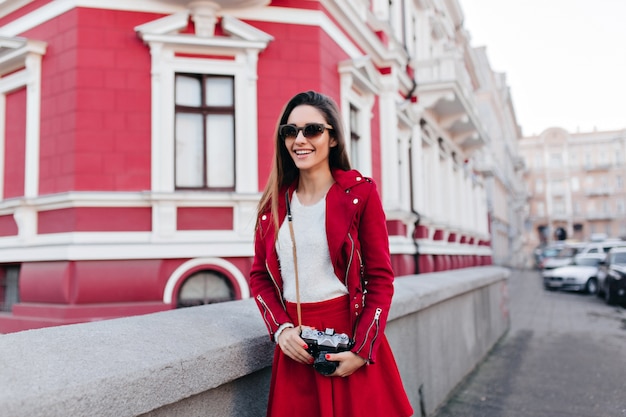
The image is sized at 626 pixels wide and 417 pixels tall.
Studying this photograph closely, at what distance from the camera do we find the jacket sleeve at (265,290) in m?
2.24

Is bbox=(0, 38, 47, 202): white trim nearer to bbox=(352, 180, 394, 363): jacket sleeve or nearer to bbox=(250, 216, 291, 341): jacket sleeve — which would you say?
bbox=(250, 216, 291, 341): jacket sleeve

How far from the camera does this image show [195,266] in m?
8.59

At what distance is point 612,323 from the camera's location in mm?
12461

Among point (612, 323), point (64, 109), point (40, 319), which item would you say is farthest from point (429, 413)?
point (612, 323)

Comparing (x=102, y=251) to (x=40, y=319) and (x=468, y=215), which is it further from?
(x=468, y=215)

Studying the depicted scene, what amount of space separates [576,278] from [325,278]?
73.8 feet

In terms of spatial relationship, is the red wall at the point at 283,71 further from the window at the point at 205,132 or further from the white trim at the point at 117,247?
the white trim at the point at 117,247

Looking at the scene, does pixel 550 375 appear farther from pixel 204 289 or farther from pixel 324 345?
pixel 324 345

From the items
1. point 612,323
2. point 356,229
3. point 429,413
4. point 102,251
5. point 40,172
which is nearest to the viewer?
point 356,229

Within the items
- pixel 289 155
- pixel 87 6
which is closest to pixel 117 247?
pixel 87 6

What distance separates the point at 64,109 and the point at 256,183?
3204mm

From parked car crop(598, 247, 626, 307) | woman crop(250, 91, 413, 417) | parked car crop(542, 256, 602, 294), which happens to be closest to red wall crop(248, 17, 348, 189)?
woman crop(250, 91, 413, 417)

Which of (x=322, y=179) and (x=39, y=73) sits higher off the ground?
(x=39, y=73)

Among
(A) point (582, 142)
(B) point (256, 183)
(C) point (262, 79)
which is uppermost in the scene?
(A) point (582, 142)
